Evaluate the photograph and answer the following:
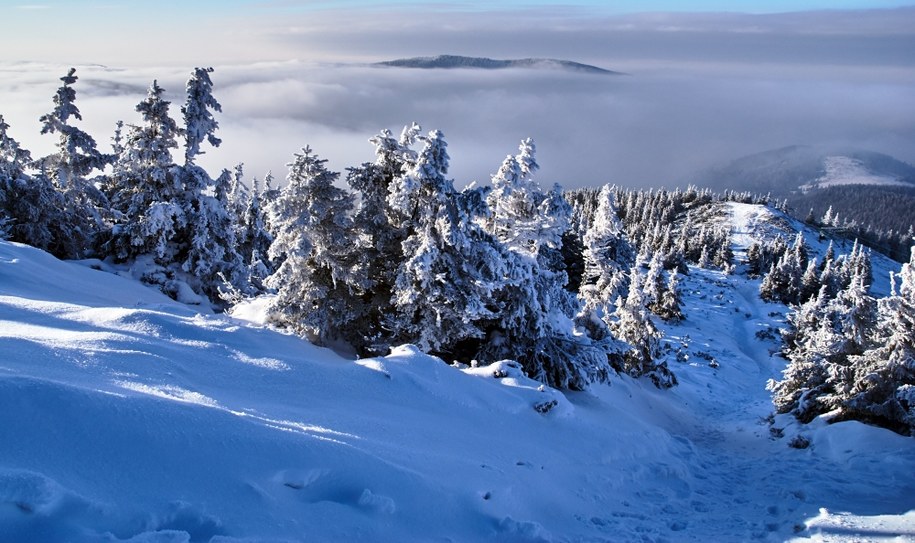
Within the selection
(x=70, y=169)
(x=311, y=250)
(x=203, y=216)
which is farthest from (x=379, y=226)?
(x=70, y=169)

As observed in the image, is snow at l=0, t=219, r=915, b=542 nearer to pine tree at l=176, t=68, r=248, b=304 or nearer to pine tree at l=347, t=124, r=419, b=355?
pine tree at l=347, t=124, r=419, b=355

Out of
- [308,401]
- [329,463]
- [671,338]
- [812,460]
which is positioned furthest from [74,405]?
[671,338]

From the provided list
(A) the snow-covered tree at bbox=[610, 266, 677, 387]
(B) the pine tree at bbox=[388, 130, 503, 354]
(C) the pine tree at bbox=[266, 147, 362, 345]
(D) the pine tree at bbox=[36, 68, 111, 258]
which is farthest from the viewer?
(A) the snow-covered tree at bbox=[610, 266, 677, 387]

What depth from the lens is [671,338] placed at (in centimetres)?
4591

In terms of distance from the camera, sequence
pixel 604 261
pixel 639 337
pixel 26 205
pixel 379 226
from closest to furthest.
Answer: pixel 379 226 → pixel 26 205 → pixel 639 337 → pixel 604 261

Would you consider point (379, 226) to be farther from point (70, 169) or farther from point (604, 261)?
point (604, 261)

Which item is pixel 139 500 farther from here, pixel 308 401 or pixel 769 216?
pixel 769 216

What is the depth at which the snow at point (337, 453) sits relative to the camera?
16.8 feet

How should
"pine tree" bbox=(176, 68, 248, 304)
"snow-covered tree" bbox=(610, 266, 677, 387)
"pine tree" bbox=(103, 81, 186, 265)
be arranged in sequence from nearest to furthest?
1. "pine tree" bbox=(103, 81, 186, 265)
2. "pine tree" bbox=(176, 68, 248, 304)
3. "snow-covered tree" bbox=(610, 266, 677, 387)

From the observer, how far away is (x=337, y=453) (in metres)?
6.76

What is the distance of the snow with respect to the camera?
5.13 metres

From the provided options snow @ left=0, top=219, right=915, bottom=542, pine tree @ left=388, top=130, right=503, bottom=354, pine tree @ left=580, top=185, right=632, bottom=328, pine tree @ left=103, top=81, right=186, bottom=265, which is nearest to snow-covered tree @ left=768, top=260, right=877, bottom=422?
snow @ left=0, top=219, right=915, bottom=542

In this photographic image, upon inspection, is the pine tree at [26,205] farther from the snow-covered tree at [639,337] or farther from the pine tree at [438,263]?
the snow-covered tree at [639,337]

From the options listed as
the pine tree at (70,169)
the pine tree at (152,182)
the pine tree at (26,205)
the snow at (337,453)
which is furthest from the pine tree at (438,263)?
the pine tree at (26,205)
